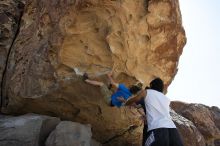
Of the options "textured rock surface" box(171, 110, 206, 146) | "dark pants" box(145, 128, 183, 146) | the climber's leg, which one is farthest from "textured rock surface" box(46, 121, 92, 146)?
"textured rock surface" box(171, 110, 206, 146)

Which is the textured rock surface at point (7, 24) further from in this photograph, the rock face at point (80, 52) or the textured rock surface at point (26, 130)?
the textured rock surface at point (26, 130)

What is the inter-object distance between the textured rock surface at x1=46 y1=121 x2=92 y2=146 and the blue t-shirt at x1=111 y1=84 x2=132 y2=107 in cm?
89

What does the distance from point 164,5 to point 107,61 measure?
6.82ft

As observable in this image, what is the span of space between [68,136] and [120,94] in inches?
55.0

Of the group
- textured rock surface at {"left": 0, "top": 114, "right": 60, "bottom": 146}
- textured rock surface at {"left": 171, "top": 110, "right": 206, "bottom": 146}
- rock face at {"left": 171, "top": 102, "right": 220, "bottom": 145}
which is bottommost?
rock face at {"left": 171, "top": 102, "right": 220, "bottom": 145}

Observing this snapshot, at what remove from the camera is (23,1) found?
31.1 feet

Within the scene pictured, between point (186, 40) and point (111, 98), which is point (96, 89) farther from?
point (186, 40)

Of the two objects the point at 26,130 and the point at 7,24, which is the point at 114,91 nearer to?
the point at 26,130

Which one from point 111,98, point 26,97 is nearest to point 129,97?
point 111,98

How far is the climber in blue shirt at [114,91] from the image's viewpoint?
738 centimetres

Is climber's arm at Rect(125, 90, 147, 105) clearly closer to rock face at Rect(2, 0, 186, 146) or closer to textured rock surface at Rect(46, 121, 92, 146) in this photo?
rock face at Rect(2, 0, 186, 146)

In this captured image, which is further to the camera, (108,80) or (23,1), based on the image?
(23,1)

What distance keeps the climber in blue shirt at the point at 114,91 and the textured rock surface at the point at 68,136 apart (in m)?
0.89

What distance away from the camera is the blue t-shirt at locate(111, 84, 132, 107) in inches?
291
